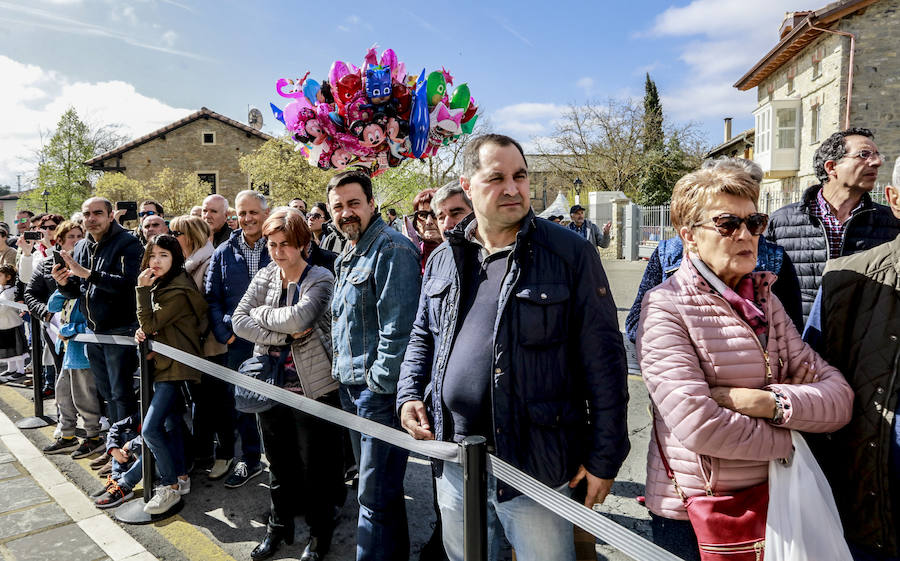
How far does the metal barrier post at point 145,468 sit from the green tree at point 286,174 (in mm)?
22617

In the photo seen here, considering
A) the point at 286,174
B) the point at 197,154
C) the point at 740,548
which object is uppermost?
the point at 197,154

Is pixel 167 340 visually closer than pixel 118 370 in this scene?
Yes

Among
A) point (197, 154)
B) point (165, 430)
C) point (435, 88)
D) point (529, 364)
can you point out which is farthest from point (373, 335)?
point (197, 154)

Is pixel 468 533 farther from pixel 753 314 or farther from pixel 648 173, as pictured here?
pixel 648 173

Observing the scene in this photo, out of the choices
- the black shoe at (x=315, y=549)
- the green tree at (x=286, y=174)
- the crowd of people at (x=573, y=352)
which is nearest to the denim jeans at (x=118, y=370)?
the crowd of people at (x=573, y=352)

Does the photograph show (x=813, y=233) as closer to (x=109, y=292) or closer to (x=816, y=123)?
(x=109, y=292)

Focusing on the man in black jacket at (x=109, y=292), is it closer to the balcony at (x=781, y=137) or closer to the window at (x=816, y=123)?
the window at (x=816, y=123)

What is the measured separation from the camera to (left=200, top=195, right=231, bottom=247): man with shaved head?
5.39 meters

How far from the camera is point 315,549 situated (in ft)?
10.3

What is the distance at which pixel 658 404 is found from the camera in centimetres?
171

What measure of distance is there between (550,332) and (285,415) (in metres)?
1.95

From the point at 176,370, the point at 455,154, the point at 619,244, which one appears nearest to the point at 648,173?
the point at 619,244

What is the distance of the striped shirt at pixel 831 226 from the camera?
3099 mm

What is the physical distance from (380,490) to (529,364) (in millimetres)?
1282
